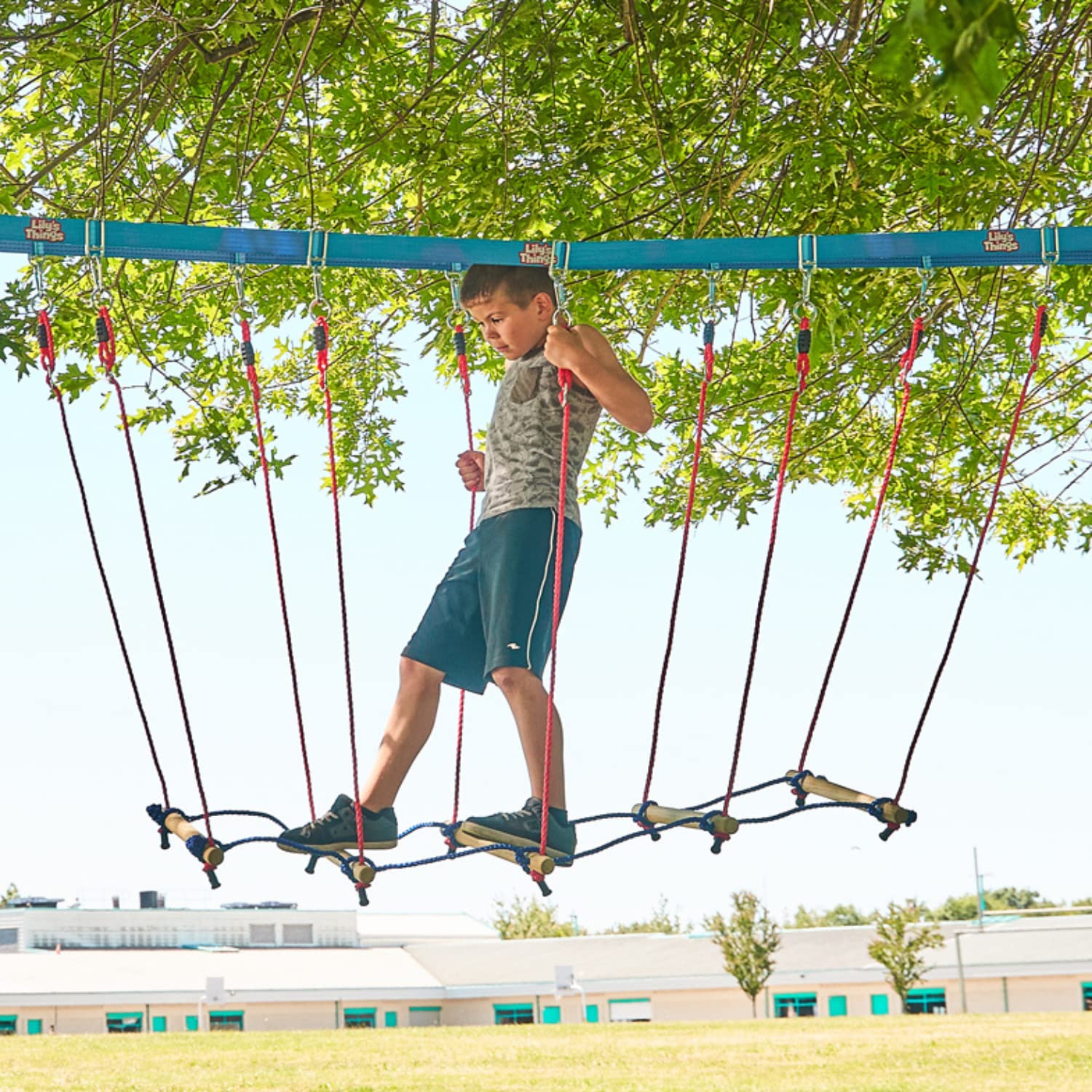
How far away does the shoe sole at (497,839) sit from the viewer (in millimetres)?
3764

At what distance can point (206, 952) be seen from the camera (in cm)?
3597

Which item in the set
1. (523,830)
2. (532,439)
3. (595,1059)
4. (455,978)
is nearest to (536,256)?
(532,439)

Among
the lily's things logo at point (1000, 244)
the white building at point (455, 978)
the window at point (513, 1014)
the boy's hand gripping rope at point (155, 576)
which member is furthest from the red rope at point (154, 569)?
the window at point (513, 1014)

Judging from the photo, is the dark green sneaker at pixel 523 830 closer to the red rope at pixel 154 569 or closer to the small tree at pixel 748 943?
the red rope at pixel 154 569

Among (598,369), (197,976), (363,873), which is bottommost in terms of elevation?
(197,976)

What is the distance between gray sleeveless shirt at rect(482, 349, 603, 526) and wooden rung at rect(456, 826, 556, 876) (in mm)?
780

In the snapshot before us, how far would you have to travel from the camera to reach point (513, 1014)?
115ft

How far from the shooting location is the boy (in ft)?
12.4

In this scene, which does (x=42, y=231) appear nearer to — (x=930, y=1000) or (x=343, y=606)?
(x=343, y=606)

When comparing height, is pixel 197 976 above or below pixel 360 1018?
above

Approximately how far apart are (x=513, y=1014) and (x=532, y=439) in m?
32.9

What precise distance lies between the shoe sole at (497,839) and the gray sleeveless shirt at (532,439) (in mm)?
760

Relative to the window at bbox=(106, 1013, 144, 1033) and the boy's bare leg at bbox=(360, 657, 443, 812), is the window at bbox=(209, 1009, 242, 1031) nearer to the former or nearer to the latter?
the window at bbox=(106, 1013, 144, 1033)

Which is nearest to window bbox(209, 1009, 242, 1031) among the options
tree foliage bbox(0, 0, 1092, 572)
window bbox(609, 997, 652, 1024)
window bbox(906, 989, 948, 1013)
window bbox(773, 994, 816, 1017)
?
window bbox(609, 997, 652, 1024)
